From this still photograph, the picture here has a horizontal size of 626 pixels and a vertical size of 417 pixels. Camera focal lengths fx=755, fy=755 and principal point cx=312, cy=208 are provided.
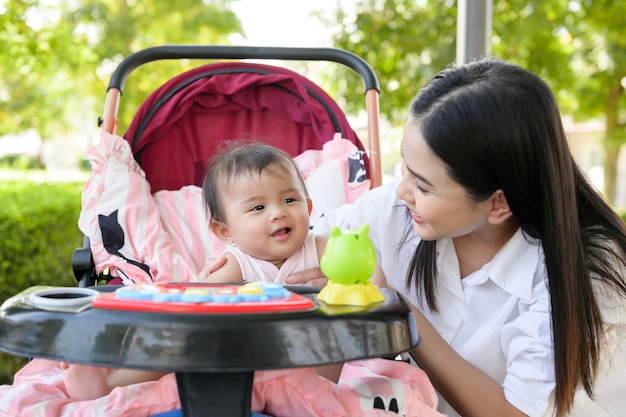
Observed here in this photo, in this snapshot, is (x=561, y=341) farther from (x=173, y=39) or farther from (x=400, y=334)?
(x=173, y=39)

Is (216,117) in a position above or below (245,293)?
above

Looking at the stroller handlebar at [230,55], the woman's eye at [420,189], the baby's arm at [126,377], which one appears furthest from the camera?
the stroller handlebar at [230,55]

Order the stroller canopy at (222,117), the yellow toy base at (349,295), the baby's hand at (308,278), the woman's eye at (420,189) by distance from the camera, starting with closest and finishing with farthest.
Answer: the yellow toy base at (349,295) < the woman's eye at (420,189) < the baby's hand at (308,278) < the stroller canopy at (222,117)

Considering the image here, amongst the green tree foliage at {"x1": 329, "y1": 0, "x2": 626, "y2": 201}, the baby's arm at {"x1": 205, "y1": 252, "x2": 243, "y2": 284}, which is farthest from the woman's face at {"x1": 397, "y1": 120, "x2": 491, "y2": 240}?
the green tree foliage at {"x1": 329, "y1": 0, "x2": 626, "y2": 201}

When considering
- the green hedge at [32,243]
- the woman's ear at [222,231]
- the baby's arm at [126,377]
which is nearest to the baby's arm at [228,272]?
the woman's ear at [222,231]

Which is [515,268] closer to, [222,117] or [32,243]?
[222,117]

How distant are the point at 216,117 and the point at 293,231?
0.93 m

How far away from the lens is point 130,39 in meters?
8.47

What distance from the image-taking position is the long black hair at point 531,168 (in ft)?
5.32

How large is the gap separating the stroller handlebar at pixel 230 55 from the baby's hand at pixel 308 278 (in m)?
0.88

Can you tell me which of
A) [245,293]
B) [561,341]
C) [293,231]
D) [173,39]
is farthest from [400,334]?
[173,39]

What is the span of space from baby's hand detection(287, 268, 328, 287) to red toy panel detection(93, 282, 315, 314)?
617 mm

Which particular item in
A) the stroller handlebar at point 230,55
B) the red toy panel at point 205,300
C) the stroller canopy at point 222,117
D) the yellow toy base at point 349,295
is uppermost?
the stroller handlebar at point 230,55

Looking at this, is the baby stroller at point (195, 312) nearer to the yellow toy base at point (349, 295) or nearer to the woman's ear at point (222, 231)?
the yellow toy base at point (349, 295)
